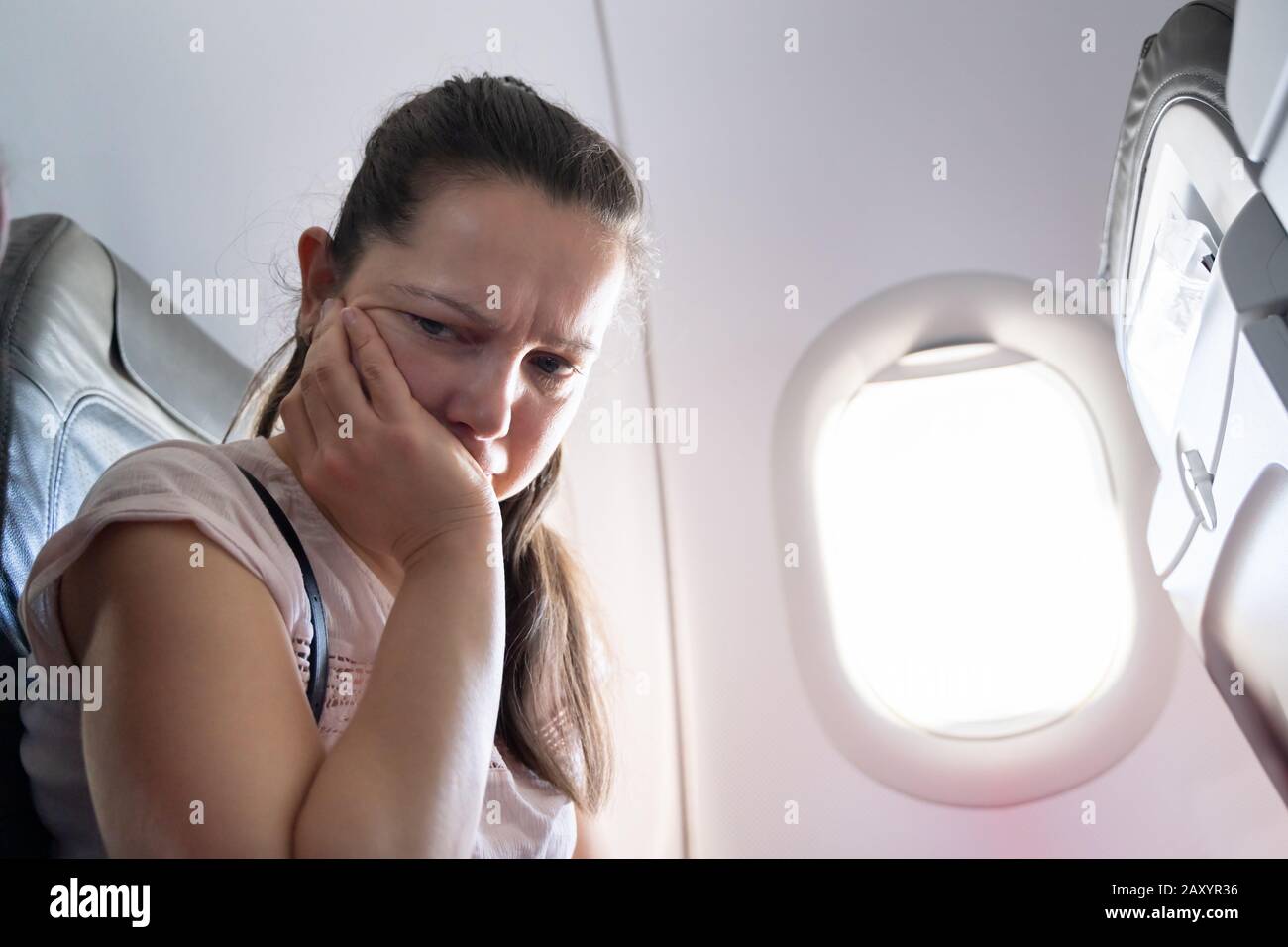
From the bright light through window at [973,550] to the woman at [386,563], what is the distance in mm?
513

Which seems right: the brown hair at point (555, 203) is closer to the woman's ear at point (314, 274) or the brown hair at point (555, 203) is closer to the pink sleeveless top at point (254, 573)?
the woman's ear at point (314, 274)

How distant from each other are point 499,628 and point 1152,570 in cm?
114

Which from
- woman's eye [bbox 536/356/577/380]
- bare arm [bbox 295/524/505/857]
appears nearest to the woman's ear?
woman's eye [bbox 536/356/577/380]

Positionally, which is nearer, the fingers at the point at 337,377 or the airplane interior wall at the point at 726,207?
the fingers at the point at 337,377

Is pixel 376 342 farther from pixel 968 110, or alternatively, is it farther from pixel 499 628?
pixel 968 110

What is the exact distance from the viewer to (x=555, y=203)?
1053 mm

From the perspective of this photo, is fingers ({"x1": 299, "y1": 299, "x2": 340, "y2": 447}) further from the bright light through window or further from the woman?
the bright light through window

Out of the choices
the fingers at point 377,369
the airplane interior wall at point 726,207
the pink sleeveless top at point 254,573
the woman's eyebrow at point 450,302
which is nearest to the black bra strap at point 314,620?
the pink sleeveless top at point 254,573

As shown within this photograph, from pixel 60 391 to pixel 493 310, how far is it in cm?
54

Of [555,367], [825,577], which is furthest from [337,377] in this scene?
[825,577]

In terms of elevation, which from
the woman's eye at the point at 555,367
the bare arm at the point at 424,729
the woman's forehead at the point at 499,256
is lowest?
the bare arm at the point at 424,729

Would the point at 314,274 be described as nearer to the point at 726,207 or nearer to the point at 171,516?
the point at 171,516

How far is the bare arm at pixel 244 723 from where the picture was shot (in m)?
0.65

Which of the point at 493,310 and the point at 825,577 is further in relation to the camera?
the point at 825,577
